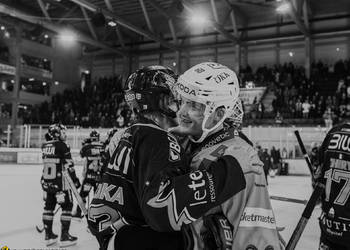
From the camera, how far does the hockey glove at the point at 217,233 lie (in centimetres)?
135

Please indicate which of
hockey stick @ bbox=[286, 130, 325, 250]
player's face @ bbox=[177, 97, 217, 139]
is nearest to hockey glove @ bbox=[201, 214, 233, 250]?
player's face @ bbox=[177, 97, 217, 139]

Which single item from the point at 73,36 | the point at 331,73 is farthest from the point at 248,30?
the point at 73,36

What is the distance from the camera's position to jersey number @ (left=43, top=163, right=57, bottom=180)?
Answer: 16.9ft

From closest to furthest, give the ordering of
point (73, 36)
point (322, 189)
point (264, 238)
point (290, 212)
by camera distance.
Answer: point (264, 238)
point (322, 189)
point (290, 212)
point (73, 36)

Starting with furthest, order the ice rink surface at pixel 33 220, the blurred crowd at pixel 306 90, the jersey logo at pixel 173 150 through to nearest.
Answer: the blurred crowd at pixel 306 90
the ice rink surface at pixel 33 220
the jersey logo at pixel 173 150

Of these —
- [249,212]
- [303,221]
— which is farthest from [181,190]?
[303,221]

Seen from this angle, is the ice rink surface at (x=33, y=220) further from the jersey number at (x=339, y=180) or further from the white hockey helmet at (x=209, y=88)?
the white hockey helmet at (x=209, y=88)

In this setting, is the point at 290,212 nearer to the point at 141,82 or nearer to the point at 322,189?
the point at 322,189

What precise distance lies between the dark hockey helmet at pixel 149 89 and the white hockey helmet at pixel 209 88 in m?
0.13

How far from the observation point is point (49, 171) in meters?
5.21

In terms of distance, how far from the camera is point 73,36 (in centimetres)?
2152

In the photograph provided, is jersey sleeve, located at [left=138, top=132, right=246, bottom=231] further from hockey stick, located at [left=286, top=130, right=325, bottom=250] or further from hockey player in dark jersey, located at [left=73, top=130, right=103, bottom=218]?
hockey player in dark jersey, located at [left=73, top=130, right=103, bottom=218]

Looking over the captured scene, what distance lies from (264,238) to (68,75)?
2890cm

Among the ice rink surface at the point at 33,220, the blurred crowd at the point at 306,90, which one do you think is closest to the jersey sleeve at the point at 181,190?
the ice rink surface at the point at 33,220
